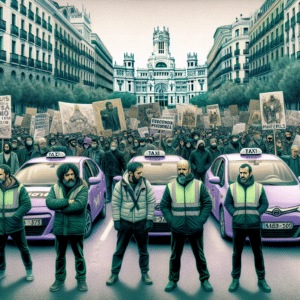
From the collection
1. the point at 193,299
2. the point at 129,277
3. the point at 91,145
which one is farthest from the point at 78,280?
the point at 91,145

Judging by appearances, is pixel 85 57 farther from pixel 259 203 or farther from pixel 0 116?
pixel 259 203

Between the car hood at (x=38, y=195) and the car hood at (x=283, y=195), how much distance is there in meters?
3.56

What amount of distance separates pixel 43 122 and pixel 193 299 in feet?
37.0

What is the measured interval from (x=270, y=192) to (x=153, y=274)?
8.21 ft

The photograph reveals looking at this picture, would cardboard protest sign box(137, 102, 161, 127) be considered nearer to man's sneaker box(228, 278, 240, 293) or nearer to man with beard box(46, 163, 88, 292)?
man with beard box(46, 163, 88, 292)

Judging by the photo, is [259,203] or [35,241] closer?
[259,203]

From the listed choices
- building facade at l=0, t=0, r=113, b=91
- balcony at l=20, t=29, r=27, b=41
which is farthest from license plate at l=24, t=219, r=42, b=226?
balcony at l=20, t=29, r=27, b=41

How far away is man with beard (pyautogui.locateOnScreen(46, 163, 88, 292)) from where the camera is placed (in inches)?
188

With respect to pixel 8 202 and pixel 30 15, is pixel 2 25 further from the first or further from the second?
pixel 8 202

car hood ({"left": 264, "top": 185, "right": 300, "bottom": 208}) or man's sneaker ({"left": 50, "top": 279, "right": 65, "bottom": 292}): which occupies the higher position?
car hood ({"left": 264, "top": 185, "right": 300, "bottom": 208})

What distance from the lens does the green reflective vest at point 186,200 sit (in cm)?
484

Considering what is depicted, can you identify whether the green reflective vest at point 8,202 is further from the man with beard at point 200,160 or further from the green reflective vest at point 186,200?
the man with beard at point 200,160

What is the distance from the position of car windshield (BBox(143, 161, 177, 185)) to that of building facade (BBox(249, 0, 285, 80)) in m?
43.0

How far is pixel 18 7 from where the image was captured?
139ft
